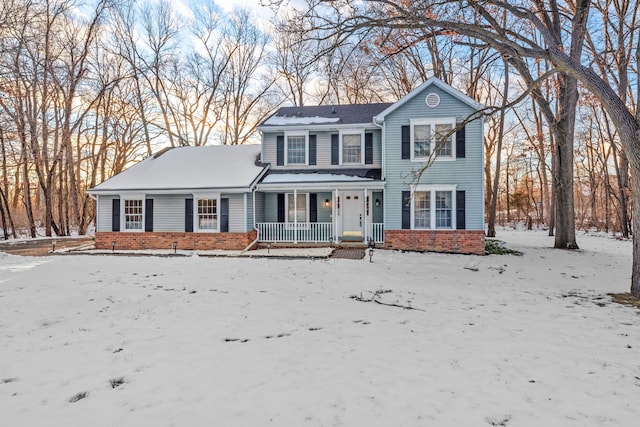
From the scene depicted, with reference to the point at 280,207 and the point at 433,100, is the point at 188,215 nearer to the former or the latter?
the point at 280,207

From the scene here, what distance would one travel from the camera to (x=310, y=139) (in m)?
15.4

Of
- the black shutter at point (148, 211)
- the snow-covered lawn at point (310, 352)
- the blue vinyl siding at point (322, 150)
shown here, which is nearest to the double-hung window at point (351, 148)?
the blue vinyl siding at point (322, 150)

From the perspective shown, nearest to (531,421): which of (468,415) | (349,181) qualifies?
(468,415)

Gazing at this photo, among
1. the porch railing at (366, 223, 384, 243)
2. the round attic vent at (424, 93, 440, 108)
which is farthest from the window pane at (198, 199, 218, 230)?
the round attic vent at (424, 93, 440, 108)

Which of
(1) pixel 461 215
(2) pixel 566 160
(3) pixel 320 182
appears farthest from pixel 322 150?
(2) pixel 566 160

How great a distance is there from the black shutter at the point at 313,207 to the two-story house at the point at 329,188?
4 cm

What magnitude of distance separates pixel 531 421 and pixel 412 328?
2427mm

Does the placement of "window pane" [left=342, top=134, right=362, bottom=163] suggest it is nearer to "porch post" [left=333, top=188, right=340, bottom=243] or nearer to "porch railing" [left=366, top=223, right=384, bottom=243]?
"porch post" [left=333, top=188, right=340, bottom=243]

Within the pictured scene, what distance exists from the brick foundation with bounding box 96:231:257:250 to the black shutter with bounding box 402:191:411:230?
20.1 feet

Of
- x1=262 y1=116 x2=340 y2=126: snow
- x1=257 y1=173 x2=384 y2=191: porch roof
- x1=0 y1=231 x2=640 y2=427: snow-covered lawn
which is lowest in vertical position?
x1=0 y1=231 x2=640 y2=427: snow-covered lawn

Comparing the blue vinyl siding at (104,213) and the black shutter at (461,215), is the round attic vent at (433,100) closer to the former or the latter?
the black shutter at (461,215)

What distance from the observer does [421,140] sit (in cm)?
1366

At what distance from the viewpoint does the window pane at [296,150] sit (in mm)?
15555

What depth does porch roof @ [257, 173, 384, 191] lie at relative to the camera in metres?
13.7
